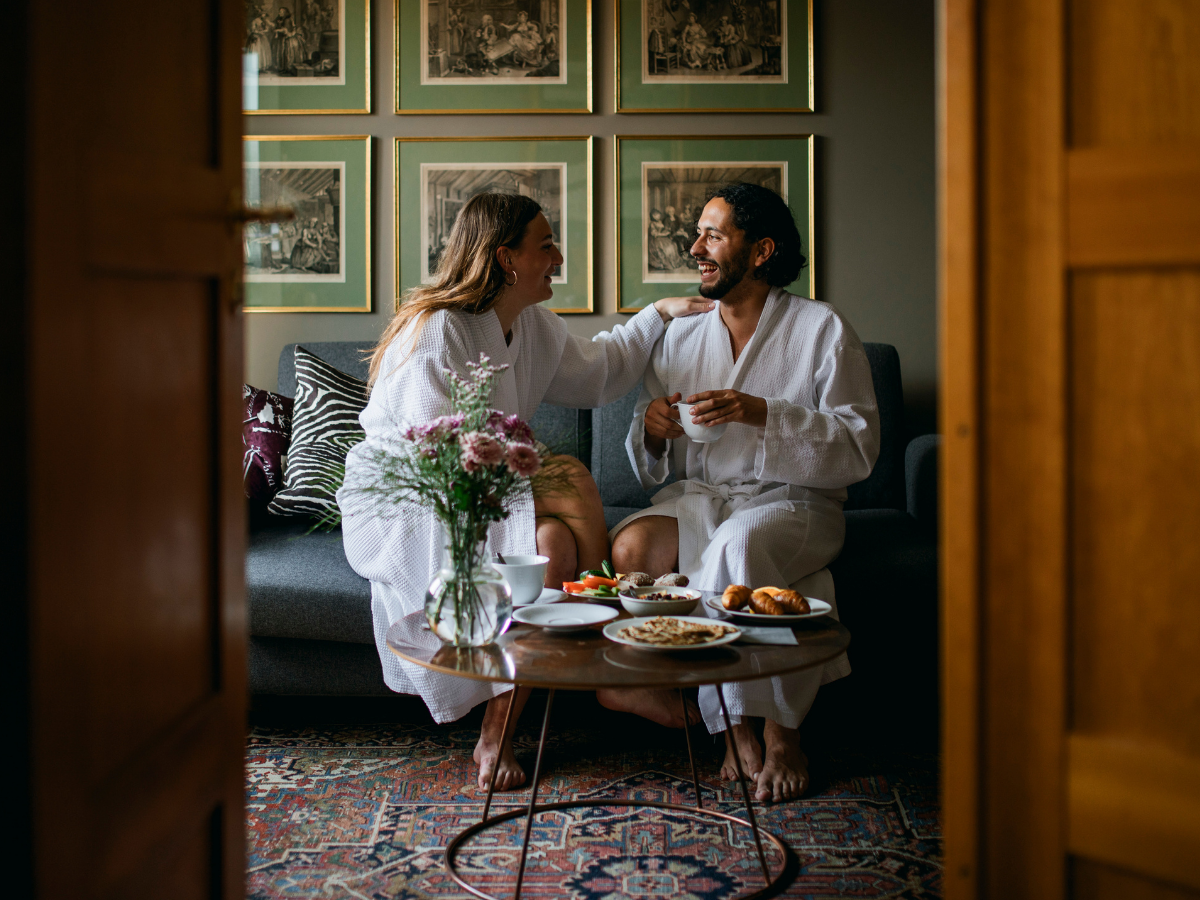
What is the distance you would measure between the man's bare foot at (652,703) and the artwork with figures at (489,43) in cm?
205

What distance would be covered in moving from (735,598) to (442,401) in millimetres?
877

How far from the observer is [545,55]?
3137 millimetres

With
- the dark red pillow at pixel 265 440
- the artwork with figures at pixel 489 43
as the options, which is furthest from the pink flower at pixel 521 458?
the artwork with figures at pixel 489 43

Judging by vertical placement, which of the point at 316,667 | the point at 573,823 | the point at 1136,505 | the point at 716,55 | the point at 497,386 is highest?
the point at 716,55

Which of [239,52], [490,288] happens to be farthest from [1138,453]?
[490,288]

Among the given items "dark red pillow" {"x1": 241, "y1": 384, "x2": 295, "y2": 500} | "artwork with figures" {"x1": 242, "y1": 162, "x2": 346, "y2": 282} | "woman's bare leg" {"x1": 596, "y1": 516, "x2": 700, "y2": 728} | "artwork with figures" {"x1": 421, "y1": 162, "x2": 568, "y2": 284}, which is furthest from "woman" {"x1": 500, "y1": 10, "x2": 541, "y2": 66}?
"woman's bare leg" {"x1": 596, "y1": 516, "x2": 700, "y2": 728}

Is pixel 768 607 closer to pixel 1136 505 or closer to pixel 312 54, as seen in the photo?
pixel 1136 505

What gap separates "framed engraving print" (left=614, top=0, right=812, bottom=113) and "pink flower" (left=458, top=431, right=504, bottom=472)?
1.99 m

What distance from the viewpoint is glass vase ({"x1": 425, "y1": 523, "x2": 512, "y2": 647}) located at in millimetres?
1554

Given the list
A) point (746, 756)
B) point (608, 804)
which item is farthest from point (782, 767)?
point (608, 804)

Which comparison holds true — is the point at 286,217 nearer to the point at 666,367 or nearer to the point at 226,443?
the point at 226,443

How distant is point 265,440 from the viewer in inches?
104

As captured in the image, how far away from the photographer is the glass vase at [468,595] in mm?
1554

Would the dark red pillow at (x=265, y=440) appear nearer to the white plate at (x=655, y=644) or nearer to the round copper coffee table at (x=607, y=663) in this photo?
the round copper coffee table at (x=607, y=663)
